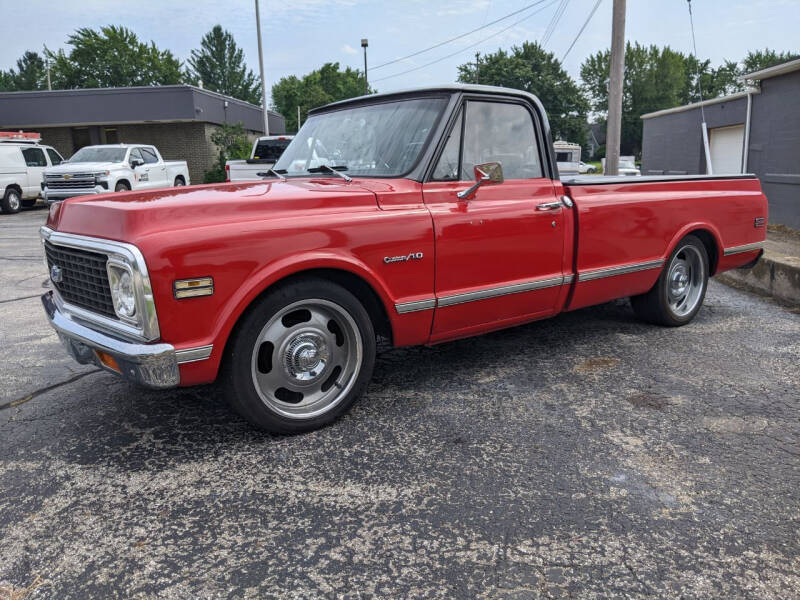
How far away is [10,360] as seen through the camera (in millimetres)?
4758

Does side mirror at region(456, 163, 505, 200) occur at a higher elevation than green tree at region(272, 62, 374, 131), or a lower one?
lower

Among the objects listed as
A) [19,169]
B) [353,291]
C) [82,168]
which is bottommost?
[353,291]

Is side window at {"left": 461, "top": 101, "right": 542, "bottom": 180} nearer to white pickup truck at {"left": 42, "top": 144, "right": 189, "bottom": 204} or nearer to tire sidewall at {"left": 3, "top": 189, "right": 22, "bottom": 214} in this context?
white pickup truck at {"left": 42, "top": 144, "right": 189, "bottom": 204}

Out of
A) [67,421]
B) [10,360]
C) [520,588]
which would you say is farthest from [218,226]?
[10,360]

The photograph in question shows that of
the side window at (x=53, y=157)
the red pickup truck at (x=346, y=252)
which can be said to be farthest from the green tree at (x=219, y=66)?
the red pickup truck at (x=346, y=252)

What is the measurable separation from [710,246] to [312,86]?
269ft

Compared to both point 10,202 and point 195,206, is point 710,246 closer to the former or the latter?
point 195,206

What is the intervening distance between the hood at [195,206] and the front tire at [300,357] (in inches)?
16.2

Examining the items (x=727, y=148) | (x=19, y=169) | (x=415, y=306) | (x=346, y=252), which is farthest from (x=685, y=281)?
(x=19, y=169)

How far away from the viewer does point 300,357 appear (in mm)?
3340

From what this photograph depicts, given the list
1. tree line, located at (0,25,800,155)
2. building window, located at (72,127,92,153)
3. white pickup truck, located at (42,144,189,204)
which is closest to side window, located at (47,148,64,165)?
white pickup truck, located at (42,144,189,204)

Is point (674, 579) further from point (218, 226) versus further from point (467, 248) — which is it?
point (218, 226)

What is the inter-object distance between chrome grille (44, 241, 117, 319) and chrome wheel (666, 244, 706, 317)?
432cm

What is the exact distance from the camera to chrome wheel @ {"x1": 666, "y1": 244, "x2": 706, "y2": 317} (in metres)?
5.48
